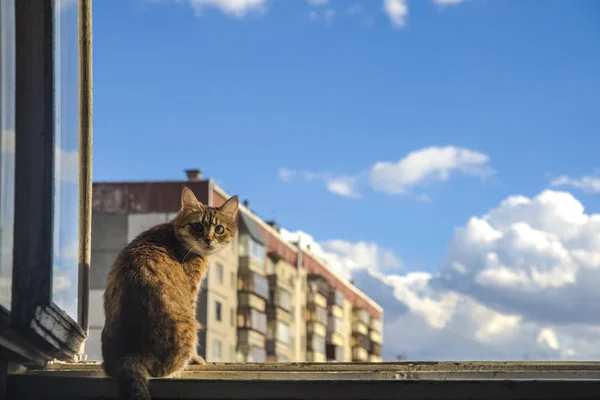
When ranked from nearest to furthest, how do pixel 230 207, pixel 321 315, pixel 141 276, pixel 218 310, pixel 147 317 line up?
pixel 147 317 → pixel 141 276 → pixel 230 207 → pixel 218 310 → pixel 321 315

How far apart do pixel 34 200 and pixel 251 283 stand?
2258 inches

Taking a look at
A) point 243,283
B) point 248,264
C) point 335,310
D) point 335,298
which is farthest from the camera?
point 335,310

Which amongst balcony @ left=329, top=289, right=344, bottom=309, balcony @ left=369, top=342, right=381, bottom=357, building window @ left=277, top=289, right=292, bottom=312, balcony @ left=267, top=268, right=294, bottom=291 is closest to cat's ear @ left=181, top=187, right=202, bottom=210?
balcony @ left=267, top=268, right=294, bottom=291

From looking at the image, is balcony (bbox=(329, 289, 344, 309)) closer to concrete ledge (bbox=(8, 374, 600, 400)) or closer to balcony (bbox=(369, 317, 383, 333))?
balcony (bbox=(369, 317, 383, 333))

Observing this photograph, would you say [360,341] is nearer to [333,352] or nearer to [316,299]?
[333,352]

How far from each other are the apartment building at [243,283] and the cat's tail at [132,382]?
4376 cm

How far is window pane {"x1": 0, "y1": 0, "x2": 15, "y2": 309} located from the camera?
3633mm

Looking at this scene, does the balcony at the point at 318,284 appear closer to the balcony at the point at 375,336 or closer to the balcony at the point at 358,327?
the balcony at the point at 358,327

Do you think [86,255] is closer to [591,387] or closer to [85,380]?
[85,380]

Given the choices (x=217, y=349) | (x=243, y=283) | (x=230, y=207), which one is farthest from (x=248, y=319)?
(x=230, y=207)

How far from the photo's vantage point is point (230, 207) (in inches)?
296

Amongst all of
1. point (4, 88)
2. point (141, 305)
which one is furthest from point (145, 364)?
point (4, 88)

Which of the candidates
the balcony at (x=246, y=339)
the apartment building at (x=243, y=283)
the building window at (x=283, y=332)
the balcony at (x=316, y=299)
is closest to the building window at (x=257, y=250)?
the apartment building at (x=243, y=283)

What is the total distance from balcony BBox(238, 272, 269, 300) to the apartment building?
0.06 m
